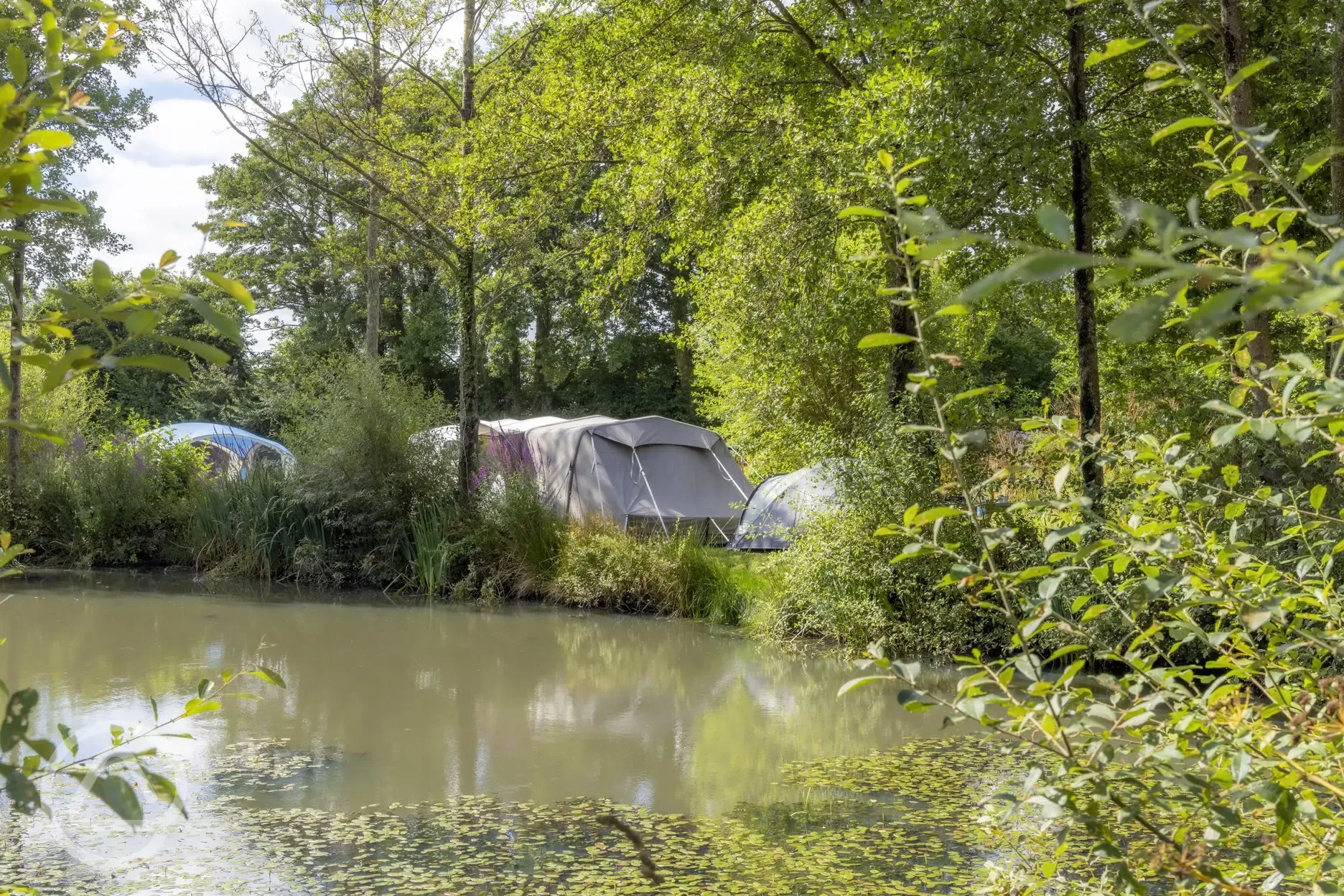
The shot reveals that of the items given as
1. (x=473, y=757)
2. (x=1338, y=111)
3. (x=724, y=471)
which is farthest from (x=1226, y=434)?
(x=724, y=471)

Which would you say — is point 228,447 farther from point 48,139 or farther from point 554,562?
point 48,139

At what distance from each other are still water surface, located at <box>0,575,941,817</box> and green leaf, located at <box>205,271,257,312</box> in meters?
3.67

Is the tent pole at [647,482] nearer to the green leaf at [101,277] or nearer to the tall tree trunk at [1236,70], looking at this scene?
the tall tree trunk at [1236,70]

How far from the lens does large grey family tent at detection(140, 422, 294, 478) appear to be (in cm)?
1264

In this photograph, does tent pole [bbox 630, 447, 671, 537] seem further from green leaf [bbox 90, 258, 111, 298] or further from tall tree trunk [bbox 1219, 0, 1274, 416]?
green leaf [bbox 90, 258, 111, 298]

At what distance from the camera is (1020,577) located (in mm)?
1433

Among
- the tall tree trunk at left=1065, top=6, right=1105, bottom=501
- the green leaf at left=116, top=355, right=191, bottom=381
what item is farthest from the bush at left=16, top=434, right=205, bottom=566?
the green leaf at left=116, top=355, right=191, bottom=381

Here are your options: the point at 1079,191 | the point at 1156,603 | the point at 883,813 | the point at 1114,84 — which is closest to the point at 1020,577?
the point at 883,813

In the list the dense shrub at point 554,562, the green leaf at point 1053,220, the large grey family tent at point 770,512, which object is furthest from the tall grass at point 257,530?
the green leaf at point 1053,220

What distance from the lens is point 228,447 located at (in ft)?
58.2

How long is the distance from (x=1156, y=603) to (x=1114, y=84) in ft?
16.5

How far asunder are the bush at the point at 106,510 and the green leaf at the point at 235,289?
1190 centimetres

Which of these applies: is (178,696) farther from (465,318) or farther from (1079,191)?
(1079,191)

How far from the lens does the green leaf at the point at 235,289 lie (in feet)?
3.24
